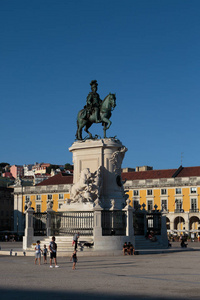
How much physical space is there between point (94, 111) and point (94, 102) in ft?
2.16

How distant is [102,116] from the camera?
3131 cm

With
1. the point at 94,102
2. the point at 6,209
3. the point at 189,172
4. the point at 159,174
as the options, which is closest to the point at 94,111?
the point at 94,102

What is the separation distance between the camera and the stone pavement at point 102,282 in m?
11.8

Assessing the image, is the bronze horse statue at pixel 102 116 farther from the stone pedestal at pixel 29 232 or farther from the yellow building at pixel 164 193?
the yellow building at pixel 164 193

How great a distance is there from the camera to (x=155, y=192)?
262 ft

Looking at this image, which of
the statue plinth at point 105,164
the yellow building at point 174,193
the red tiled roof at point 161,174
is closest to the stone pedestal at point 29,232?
the statue plinth at point 105,164

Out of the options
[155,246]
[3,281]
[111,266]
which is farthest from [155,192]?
[3,281]

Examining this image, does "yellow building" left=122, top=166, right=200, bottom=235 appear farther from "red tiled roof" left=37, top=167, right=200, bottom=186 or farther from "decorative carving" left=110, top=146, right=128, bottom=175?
"decorative carving" left=110, top=146, right=128, bottom=175

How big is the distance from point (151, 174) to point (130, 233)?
56282 millimetres

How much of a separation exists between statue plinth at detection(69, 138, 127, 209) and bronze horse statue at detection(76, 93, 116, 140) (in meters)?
1.12

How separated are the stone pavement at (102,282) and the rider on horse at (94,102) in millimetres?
13733

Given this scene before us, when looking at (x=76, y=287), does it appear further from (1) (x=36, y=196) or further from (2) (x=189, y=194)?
(1) (x=36, y=196)

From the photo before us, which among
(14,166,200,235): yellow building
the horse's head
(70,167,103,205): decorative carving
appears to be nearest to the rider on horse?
the horse's head

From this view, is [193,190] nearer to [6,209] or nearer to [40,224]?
[6,209]
